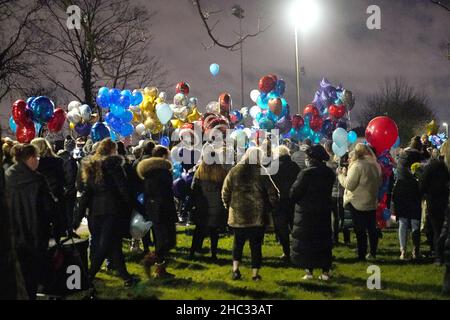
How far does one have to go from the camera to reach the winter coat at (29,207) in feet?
19.8

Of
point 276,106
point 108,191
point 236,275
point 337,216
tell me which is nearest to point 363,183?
point 337,216

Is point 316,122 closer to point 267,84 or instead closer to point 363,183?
point 267,84

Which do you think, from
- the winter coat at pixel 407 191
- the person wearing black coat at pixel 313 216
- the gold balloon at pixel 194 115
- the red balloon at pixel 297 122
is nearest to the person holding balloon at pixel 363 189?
the winter coat at pixel 407 191

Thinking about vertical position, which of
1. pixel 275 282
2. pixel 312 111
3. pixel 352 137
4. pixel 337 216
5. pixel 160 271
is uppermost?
pixel 312 111

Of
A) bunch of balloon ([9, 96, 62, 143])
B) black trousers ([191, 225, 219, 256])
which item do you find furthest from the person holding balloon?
bunch of balloon ([9, 96, 62, 143])

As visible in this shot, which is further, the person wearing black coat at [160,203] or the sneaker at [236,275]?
the person wearing black coat at [160,203]

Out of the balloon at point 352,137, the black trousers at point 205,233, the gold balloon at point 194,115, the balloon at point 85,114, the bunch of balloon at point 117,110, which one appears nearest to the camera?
the black trousers at point 205,233

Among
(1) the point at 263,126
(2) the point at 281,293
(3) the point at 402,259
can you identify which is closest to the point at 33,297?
(2) the point at 281,293

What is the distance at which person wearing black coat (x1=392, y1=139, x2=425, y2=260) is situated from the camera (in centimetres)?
905

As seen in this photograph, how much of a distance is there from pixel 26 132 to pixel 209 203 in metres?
6.22

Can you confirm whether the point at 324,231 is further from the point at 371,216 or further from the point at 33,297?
the point at 33,297

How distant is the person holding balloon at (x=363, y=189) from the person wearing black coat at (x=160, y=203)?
291 centimetres

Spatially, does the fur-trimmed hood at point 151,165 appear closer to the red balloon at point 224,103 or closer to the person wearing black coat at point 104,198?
the person wearing black coat at point 104,198

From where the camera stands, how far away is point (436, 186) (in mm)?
8523
